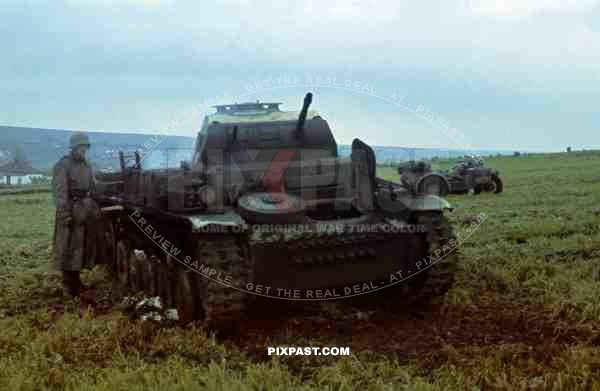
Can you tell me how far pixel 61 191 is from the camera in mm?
8695

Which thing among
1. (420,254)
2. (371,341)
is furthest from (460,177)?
(371,341)

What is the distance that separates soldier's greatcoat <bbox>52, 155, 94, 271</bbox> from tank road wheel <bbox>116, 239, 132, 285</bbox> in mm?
785

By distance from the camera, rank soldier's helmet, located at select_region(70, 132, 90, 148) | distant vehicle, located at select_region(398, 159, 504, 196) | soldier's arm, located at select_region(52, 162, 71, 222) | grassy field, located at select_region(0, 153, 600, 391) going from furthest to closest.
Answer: distant vehicle, located at select_region(398, 159, 504, 196) < soldier's helmet, located at select_region(70, 132, 90, 148) < soldier's arm, located at select_region(52, 162, 71, 222) < grassy field, located at select_region(0, 153, 600, 391)

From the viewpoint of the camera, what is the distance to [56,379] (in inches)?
210

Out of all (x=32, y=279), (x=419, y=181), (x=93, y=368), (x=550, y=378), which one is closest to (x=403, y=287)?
(x=550, y=378)

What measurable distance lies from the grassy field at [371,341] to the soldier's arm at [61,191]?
1.01 metres

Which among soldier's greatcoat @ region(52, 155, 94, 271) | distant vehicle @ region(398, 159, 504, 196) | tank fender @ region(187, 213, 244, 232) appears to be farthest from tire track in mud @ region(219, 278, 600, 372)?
distant vehicle @ region(398, 159, 504, 196)

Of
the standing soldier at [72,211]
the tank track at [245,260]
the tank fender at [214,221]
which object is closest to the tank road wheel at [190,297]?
the tank track at [245,260]

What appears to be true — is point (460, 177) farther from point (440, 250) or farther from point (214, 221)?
point (214, 221)

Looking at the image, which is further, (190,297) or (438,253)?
(438,253)

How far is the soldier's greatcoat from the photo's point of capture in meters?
8.72

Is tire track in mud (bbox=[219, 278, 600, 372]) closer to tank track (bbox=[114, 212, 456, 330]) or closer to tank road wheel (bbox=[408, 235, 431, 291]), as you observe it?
tank road wheel (bbox=[408, 235, 431, 291])

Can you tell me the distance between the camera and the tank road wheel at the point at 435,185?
64.6 feet

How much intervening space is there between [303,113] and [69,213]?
2976 mm
